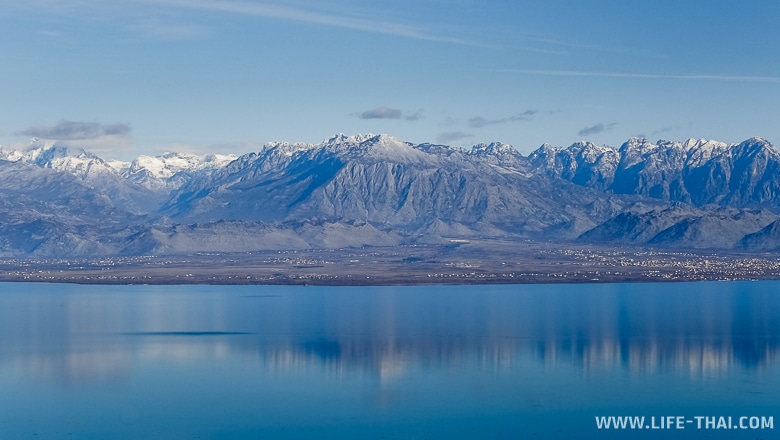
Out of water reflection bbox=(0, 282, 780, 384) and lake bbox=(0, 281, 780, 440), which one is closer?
lake bbox=(0, 281, 780, 440)

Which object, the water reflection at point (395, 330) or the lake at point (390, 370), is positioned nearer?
the lake at point (390, 370)

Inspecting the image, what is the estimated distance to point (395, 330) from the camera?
3546 inches

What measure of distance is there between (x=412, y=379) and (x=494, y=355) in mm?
10914

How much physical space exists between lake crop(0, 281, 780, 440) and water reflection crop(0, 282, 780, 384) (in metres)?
0.27

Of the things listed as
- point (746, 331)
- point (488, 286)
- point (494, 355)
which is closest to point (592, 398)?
point (494, 355)

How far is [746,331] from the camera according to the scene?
8806cm

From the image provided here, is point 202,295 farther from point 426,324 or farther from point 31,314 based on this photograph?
point 426,324

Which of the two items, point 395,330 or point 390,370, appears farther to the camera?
point 395,330

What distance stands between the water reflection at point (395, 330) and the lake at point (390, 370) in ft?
0.90

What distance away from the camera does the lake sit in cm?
5206

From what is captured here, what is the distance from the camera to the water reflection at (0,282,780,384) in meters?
71.2

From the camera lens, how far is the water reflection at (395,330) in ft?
234

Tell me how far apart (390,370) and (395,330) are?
A: 22.5m

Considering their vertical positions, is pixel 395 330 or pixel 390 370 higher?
pixel 395 330
